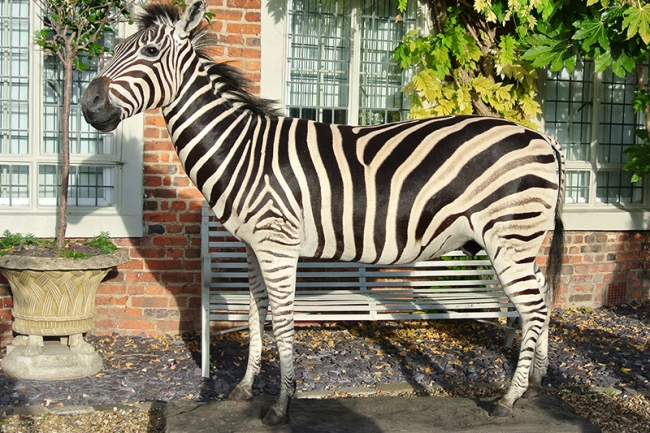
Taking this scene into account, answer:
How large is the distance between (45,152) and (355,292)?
2.86 m

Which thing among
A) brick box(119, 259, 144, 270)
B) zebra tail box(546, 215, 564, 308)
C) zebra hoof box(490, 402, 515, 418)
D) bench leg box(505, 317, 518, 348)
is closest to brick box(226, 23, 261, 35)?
brick box(119, 259, 144, 270)

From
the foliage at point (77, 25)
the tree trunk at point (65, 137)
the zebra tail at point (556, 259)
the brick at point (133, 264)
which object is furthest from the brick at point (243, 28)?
the zebra tail at point (556, 259)

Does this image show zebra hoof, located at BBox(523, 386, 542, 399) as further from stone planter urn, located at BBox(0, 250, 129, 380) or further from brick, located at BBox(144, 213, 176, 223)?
brick, located at BBox(144, 213, 176, 223)

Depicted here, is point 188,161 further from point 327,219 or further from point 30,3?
point 30,3

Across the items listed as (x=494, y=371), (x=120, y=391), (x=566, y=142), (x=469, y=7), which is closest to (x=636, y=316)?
(x=566, y=142)

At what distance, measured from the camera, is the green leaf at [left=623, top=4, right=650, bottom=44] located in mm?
5516

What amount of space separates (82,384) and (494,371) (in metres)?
2.97

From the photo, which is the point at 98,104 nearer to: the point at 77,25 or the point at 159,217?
the point at 77,25

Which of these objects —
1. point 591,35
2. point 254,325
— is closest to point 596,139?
point 591,35

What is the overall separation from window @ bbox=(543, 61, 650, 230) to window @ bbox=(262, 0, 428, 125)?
5.51ft

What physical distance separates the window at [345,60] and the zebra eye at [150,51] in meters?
2.55

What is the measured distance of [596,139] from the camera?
7.25 m

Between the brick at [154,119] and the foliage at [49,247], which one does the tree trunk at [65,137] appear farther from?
the brick at [154,119]

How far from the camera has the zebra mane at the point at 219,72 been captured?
12.5ft
